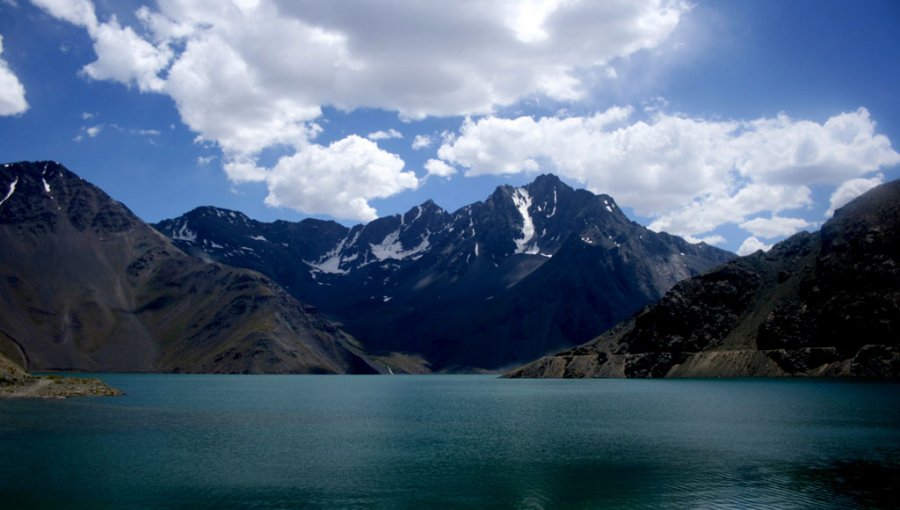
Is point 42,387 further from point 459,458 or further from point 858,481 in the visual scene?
point 858,481

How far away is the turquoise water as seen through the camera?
4725cm

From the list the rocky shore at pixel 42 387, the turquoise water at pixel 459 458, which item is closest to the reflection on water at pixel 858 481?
the turquoise water at pixel 459 458

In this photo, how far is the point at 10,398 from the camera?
135000 millimetres

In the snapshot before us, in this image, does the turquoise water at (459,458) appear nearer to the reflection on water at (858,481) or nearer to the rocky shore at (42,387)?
the reflection on water at (858,481)

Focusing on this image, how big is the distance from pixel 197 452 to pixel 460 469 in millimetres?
27270

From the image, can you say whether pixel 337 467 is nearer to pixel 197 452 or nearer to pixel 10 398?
pixel 197 452

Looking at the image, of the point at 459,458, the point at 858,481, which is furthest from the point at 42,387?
the point at 858,481

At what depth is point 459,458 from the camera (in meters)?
64.8

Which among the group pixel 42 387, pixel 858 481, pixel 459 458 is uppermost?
pixel 858 481

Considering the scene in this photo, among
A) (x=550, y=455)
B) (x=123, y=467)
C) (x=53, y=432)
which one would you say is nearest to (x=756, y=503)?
(x=550, y=455)

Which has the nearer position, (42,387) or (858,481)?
(858,481)

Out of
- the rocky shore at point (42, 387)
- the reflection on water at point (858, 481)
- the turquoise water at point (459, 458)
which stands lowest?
the rocky shore at point (42, 387)

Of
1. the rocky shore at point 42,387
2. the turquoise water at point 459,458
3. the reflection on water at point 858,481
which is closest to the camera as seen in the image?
the reflection on water at point 858,481

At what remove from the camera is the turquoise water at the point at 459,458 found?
155 ft
